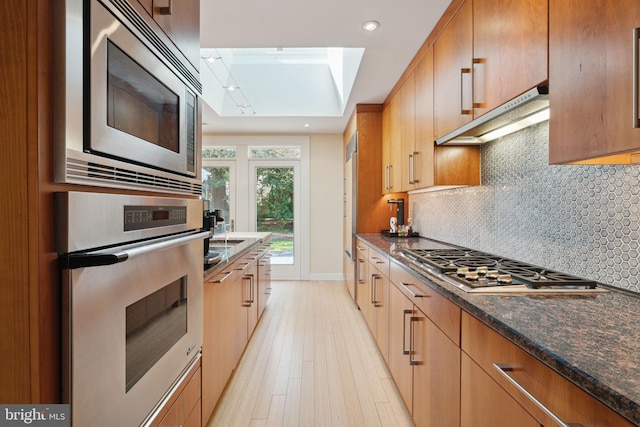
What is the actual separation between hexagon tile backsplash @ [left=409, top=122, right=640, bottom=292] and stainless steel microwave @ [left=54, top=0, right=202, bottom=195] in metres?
1.70

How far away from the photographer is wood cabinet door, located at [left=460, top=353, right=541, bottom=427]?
2.82 feet

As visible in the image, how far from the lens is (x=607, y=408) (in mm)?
600

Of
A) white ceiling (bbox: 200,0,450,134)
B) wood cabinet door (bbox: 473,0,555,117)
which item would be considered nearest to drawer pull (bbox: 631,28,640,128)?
wood cabinet door (bbox: 473,0,555,117)

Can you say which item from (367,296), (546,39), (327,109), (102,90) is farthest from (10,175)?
(327,109)

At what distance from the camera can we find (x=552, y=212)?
1570mm

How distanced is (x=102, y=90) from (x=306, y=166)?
15.8 feet

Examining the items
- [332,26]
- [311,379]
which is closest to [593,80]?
[332,26]

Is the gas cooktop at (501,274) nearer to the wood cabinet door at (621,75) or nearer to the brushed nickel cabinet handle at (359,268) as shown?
the wood cabinet door at (621,75)

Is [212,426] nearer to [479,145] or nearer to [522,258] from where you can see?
[522,258]

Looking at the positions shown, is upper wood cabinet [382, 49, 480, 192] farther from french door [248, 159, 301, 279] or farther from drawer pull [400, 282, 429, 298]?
french door [248, 159, 301, 279]

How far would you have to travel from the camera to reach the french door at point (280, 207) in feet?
18.3

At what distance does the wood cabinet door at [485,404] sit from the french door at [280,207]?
4534mm

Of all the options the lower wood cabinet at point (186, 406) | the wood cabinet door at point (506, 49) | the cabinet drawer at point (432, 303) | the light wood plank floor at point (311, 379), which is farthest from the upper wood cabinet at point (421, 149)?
the lower wood cabinet at point (186, 406)

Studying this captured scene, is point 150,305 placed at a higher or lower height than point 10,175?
lower
